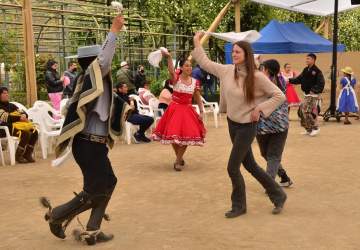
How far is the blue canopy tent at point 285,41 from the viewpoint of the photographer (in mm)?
17484

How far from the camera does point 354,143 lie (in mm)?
10289

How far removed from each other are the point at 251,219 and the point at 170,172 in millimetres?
2667

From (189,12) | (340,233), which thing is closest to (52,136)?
(340,233)

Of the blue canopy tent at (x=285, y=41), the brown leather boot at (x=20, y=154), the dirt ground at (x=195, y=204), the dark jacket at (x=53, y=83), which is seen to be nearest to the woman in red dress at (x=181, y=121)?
the dirt ground at (x=195, y=204)

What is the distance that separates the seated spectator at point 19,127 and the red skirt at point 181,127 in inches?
85.6

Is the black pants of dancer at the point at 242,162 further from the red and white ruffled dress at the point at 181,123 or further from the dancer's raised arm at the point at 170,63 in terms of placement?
the red and white ruffled dress at the point at 181,123

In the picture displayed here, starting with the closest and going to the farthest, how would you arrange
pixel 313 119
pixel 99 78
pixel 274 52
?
1. pixel 99 78
2. pixel 313 119
3. pixel 274 52

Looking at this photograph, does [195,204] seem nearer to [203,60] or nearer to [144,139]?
[203,60]

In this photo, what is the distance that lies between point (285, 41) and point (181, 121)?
411 inches

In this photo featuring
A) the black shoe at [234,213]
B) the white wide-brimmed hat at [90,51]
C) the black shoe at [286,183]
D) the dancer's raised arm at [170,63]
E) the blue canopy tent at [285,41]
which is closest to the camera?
the white wide-brimmed hat at [90,51]

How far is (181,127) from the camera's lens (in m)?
7.98

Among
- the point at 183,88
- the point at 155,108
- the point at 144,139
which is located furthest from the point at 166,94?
the point at 183,88

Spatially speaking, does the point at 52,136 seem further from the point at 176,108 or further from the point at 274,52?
the point at 274,52

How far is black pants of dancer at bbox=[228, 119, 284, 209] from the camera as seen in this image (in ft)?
17.1
